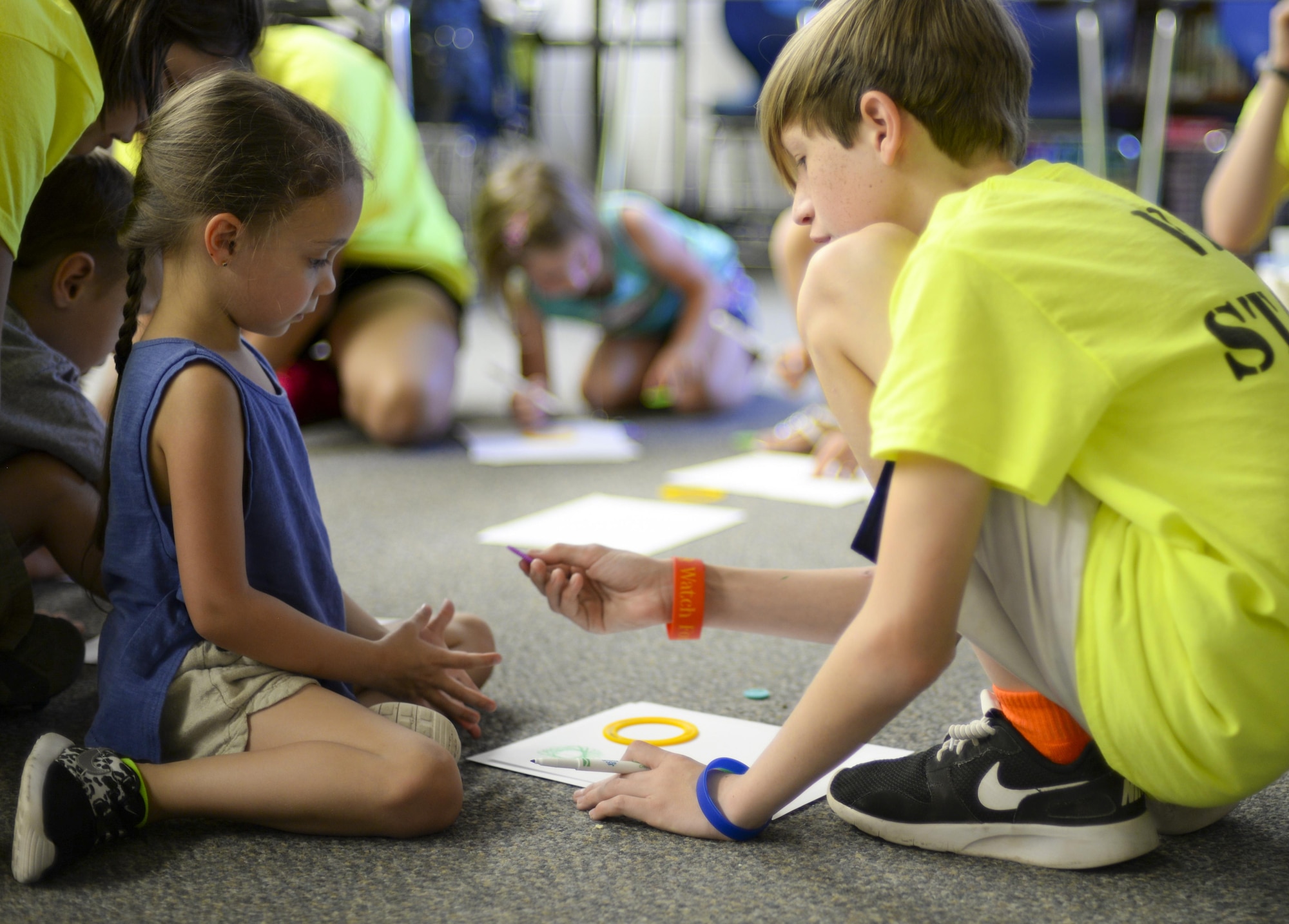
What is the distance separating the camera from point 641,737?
2.88 feet

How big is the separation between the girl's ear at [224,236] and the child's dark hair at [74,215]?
0.26 meters

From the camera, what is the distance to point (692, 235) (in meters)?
2.73

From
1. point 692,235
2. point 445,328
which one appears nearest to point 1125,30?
point 692,235

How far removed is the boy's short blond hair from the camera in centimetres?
73

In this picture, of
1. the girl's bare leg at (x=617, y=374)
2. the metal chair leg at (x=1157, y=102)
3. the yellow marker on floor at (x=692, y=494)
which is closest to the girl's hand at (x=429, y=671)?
the yellow marker on floor at (x=692, y=494)

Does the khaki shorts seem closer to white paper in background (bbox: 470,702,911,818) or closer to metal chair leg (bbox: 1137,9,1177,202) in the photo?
white paper in background (bbox: 470,702,911,818)


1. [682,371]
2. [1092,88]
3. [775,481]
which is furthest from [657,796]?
[1092,88]

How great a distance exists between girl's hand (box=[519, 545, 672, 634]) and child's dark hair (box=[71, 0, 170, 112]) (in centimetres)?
48

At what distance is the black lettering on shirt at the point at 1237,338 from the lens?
2.05 feet

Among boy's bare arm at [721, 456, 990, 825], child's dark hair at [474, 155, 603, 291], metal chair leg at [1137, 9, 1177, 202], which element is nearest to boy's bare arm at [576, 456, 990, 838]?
boy's bare arm at [721, 456, 990, 825]

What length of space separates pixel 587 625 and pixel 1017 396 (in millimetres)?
381

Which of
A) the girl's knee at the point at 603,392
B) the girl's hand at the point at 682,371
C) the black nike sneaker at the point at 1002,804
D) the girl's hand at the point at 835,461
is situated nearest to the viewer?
the black nike sneaker at the point at 1002,804

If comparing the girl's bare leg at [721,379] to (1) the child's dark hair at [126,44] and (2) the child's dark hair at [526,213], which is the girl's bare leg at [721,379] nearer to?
(2) the child's dark hair at [526,213]

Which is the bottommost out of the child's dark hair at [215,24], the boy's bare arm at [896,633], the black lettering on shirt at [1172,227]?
the boy's bare arm at [896,633]
